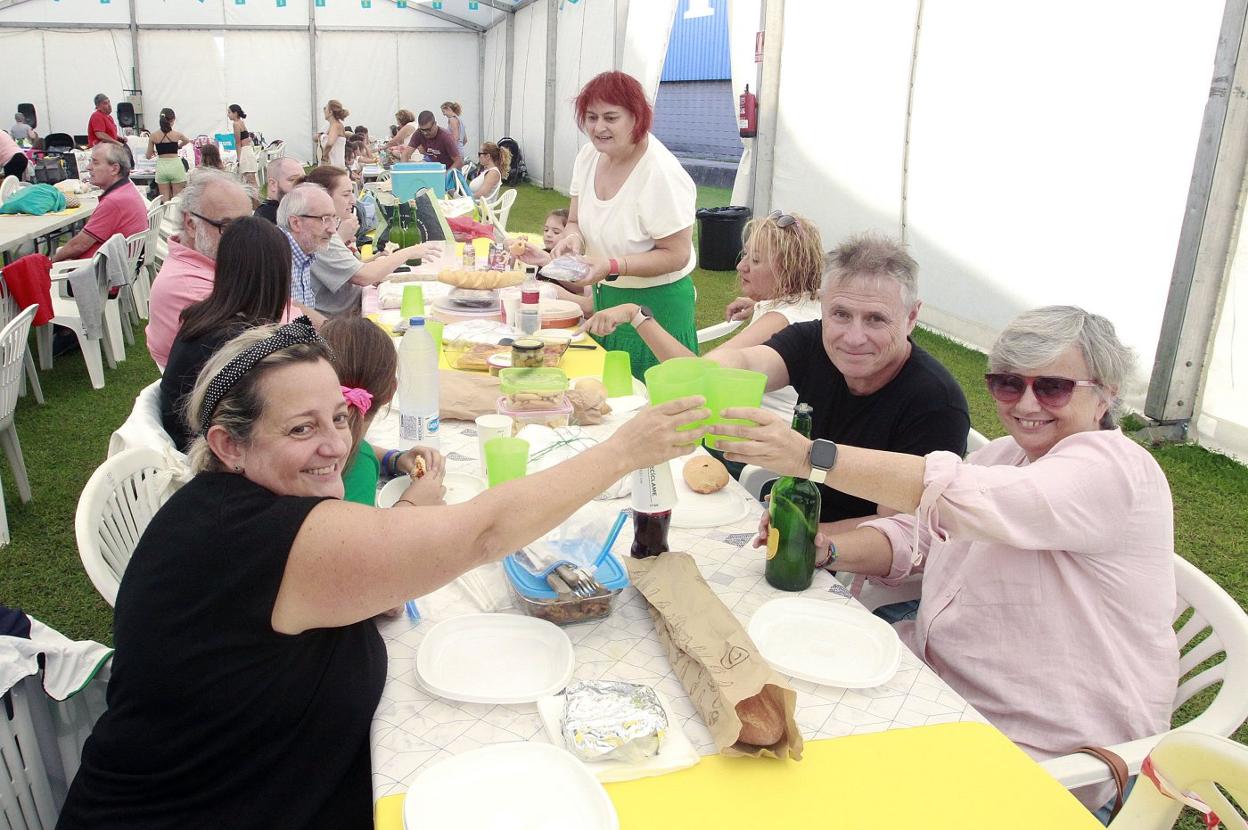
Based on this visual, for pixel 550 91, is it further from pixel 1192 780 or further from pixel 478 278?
pixel 1192 780

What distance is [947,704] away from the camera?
5.11 ft

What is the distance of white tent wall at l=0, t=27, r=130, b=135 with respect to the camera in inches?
895

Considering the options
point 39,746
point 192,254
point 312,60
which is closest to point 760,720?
point 39,746

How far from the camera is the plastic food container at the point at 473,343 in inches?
136

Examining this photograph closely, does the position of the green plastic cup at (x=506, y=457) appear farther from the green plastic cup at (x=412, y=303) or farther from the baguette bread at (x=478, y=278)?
the baguette bread at (x=478, y=278)

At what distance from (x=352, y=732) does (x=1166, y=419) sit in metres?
5.24

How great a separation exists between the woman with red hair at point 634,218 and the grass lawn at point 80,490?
7.99ft

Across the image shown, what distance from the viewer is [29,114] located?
69.4 feet

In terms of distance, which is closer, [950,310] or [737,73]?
[950,310]

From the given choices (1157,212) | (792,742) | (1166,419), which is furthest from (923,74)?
(792,742)

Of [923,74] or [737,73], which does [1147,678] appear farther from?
[737,73]

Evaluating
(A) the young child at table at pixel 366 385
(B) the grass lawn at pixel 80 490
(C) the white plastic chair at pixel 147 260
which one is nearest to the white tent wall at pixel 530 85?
(C) the white plastic chair at pixel 147 260

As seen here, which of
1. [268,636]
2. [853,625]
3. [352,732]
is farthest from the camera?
[853,625]

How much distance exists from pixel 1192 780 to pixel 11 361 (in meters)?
4.80
